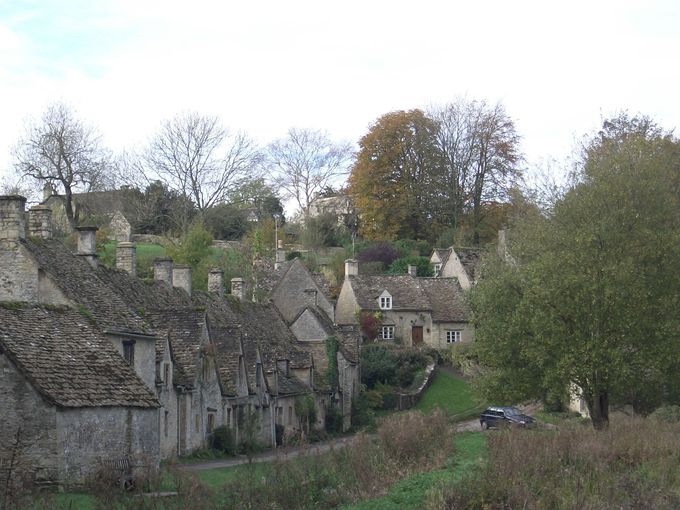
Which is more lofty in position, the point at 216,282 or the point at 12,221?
the point at 12,221

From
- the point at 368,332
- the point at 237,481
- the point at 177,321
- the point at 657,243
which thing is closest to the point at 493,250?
the point at 657,243

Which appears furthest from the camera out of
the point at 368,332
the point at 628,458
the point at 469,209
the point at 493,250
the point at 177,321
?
the point at 469,209

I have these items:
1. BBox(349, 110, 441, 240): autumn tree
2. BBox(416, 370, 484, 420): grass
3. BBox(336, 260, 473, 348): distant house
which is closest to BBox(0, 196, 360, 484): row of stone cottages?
BBox(416, 370, 484, 420): grass

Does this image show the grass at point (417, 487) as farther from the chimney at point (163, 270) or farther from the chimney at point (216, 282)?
the chimney at point (216, 282)

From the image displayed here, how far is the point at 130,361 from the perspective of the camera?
3444 centimetres

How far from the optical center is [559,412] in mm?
56469

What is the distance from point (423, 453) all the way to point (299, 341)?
34.7 meters

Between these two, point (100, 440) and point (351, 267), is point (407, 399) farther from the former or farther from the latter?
point (100, 440)

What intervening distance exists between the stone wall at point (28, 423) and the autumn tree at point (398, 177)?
76371 mm

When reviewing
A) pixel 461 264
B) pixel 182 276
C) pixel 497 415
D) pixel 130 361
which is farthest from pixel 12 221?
pixel 461 264

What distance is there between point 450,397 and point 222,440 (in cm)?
2565

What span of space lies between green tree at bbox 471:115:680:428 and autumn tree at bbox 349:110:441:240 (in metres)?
59.4

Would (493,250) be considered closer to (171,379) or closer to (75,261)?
(171,379)

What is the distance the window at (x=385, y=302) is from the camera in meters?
80.0
